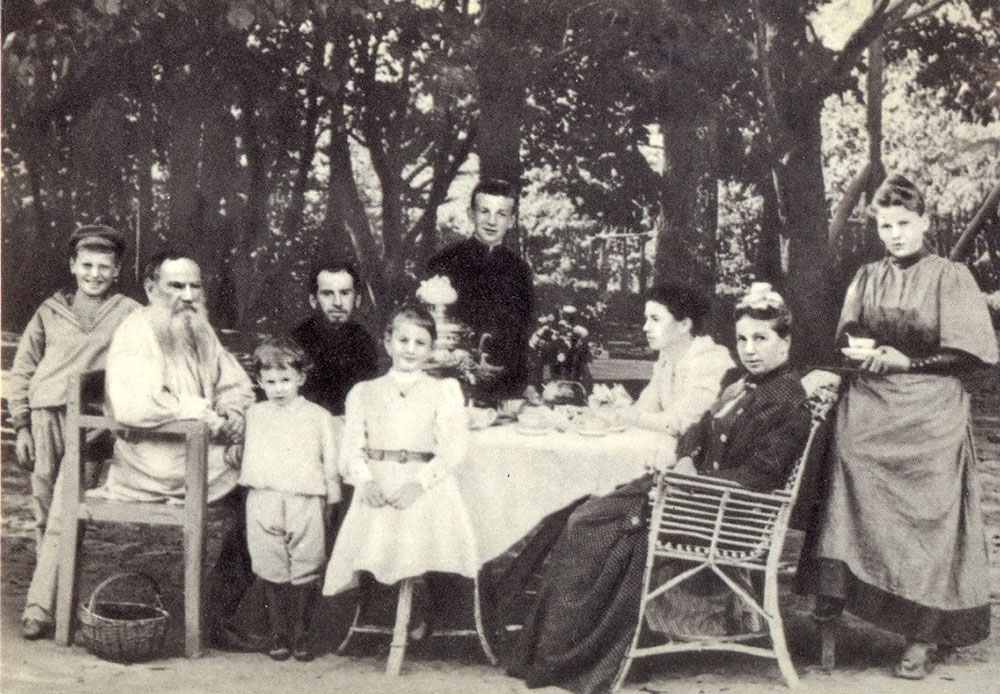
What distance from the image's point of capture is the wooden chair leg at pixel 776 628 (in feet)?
10.4

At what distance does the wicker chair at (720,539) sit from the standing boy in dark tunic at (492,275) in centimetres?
94

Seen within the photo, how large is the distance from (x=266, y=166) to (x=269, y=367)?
34.7 inches

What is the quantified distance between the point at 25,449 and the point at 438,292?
59.3 inches

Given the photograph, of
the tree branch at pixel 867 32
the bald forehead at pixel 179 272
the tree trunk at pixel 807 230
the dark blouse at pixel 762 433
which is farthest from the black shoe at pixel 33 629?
the tree branch at pixel 867 32

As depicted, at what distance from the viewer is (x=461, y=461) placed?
3275 mm

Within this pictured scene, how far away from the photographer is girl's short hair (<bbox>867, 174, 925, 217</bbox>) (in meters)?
3.46


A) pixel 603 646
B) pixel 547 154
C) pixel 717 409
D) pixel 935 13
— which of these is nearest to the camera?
pixel 603 646

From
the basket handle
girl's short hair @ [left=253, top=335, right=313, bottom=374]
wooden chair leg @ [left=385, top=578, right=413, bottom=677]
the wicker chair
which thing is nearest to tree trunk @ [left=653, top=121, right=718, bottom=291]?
the wicker chair

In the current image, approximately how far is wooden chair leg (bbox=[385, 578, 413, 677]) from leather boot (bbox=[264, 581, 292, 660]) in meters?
0.35

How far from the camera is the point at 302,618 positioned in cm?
336

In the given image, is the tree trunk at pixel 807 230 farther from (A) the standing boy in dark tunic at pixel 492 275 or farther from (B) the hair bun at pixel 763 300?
(A) the standing boy in dark tunic at pixel 492 275

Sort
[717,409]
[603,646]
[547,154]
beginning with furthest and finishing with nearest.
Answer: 1. [547,154]
2. [717,409]
3. [603,646]

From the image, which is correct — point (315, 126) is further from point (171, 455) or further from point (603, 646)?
point (603, 646)

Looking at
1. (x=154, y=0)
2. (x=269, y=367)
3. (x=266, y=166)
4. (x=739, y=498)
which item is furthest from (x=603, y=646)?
(x=154, y=0)
